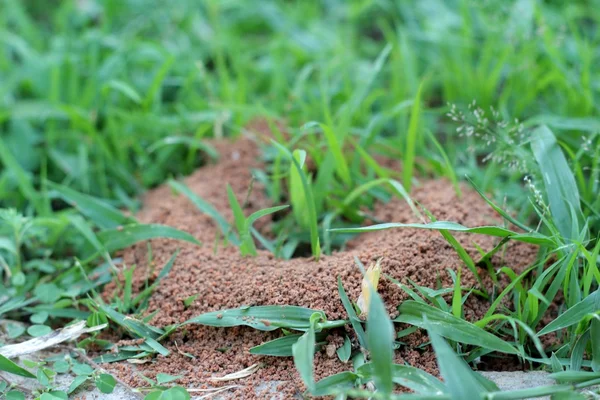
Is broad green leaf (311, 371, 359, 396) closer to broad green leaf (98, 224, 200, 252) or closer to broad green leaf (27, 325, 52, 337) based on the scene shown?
broad green leaf (98, 224, 200, 252)

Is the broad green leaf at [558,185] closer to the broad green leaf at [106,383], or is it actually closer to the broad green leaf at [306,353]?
the broad green leaf at [306,353]

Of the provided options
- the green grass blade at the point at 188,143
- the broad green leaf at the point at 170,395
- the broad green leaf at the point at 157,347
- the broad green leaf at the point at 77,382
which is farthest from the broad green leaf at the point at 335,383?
the green grass blade at the point at 188,143

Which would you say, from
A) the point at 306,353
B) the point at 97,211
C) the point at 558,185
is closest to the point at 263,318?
the point at 306,353

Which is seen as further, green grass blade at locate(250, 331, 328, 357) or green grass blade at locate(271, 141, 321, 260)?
green grass blade at locate(271, 141, 321, 260)

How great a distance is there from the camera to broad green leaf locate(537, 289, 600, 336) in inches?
62.7

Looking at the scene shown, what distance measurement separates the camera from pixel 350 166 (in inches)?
92.7

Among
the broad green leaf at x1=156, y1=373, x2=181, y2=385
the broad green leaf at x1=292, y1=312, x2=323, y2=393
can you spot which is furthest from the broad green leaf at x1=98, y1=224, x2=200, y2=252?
the broad green leaf at x1=292, y1=312, x2=323, y2=393

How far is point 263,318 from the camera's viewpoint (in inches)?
65.6

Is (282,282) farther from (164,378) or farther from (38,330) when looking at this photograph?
(38,330)

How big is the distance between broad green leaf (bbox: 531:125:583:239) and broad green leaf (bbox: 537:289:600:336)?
0.21 meters

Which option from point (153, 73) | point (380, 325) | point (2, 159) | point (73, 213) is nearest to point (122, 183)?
point (73, 213)

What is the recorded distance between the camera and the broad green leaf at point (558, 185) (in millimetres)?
1840

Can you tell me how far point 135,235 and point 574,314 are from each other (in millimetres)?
1312

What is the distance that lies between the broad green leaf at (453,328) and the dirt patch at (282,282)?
0.07 m
